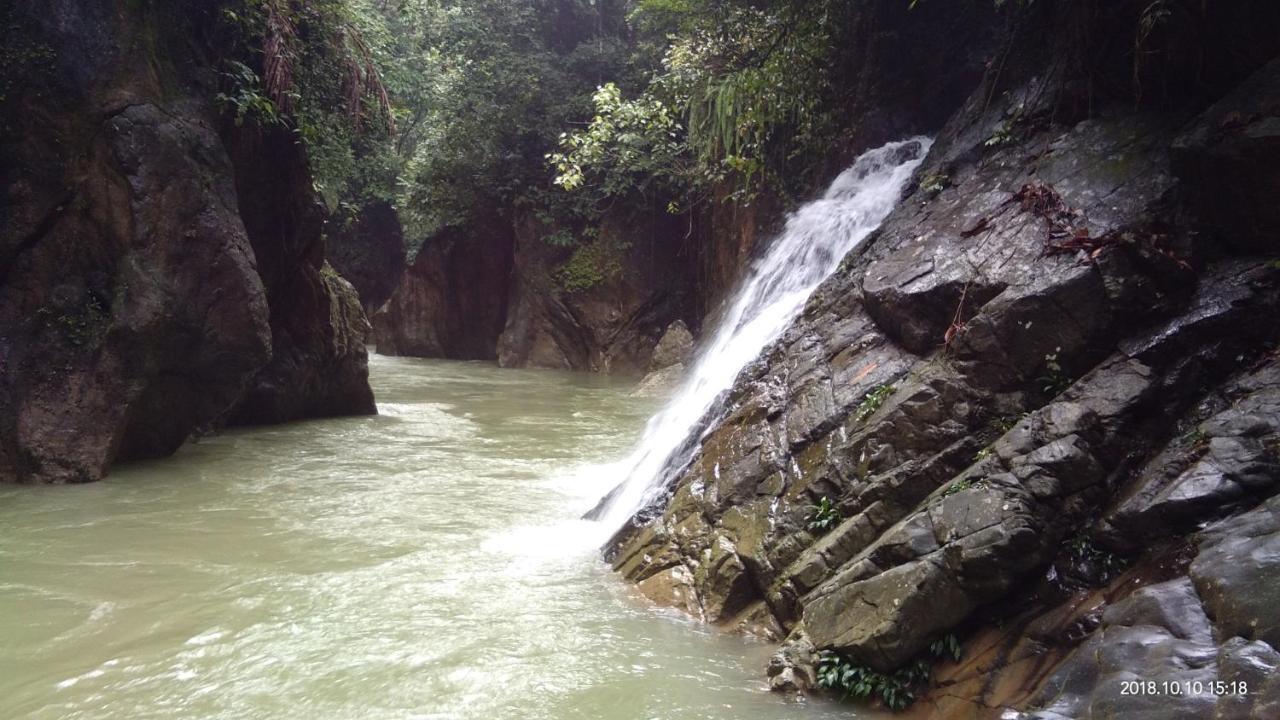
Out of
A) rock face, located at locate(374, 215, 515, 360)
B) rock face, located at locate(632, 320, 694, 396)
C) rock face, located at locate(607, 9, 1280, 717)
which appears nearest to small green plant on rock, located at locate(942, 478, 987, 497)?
rock face, located at locate(607, 9, 1280, 717)

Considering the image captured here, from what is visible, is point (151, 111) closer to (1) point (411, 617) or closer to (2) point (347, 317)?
(2) point (347, 317)

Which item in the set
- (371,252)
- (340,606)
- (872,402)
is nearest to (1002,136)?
(872,402)

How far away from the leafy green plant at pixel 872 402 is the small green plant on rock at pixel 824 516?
585 mm

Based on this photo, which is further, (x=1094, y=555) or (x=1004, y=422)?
(x=1004, y=422)

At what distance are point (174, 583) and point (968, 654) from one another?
4497 mm

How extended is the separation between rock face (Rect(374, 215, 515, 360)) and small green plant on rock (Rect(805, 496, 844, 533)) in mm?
18978

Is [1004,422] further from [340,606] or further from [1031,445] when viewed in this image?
[340,606]

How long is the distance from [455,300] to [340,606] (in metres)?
19.1

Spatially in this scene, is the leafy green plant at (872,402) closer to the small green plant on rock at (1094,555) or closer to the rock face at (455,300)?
the small green plant on rock at (1094,555)

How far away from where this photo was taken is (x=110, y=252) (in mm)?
7863

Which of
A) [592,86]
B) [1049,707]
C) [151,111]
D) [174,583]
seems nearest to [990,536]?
[1049,707]

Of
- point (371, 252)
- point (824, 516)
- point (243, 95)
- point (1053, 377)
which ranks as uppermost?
point (371, 252)

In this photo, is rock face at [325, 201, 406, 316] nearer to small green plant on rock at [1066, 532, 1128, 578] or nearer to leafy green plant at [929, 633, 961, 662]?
leafy green plant at [929, 633, 961, 662]

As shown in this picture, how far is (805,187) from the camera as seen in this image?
494 inches
